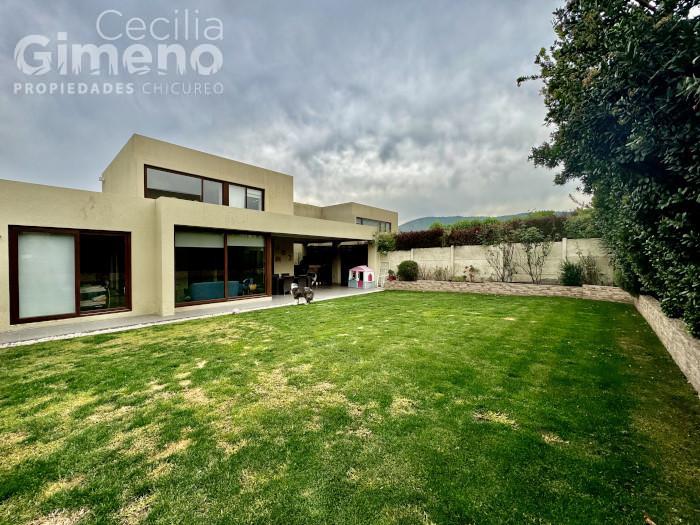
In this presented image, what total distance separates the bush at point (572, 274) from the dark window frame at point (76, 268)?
15.4 meters

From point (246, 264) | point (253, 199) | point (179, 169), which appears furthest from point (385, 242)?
point (179, 169)

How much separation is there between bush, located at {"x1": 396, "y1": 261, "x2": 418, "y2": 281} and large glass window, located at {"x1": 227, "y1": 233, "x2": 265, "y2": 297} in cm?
728

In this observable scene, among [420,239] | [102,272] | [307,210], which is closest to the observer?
[102,272]

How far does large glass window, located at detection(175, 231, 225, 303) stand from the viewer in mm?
9266

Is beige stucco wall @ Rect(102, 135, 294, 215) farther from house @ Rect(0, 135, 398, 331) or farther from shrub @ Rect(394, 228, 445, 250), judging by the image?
shrub @ Rect(394, 228, 445, 250)

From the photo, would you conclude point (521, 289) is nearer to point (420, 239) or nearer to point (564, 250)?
point (564, 250)

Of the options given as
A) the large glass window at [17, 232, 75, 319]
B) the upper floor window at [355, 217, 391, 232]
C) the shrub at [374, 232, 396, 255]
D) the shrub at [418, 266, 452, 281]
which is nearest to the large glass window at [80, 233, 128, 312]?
the large glass window at [17, 232, 75, 319]

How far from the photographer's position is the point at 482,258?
548 inches

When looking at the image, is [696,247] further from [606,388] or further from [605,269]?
[605,269]

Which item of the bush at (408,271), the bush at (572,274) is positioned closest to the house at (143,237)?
the bush at (408,271)

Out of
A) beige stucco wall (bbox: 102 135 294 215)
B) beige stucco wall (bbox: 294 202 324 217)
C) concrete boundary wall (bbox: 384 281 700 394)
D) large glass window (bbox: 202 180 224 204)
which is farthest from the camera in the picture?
beige stucco wall (bbox: 294 202 324 217)

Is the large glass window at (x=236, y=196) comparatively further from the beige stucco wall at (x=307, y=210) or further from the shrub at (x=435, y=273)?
the shrub at (x=435, y=273)

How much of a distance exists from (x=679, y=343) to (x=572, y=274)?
27.0 ft

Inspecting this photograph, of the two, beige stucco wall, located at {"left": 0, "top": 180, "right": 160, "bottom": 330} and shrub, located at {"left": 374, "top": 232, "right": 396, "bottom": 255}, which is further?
shrub, located at {"left": 374, "top": 232, "right": 396, "bottom": 255}
